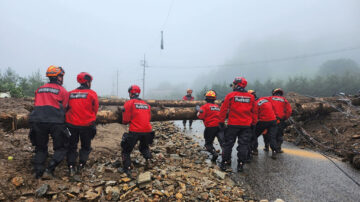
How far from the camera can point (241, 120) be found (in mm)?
4547

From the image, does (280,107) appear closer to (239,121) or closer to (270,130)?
(270,130)

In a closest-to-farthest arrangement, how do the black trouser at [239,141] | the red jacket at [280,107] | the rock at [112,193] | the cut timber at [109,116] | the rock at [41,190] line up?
1. the rock at [41,190]
2. the rock at [112,193]
3. the cut timber at [109,116]
4. the black trouser at [239,141]
5. the red jacket at [280,107]

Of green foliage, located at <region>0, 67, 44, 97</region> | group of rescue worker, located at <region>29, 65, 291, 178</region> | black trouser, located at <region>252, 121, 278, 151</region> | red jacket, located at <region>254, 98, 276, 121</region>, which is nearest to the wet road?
black trouser, located at <region>252, 121, 278, 151</region>

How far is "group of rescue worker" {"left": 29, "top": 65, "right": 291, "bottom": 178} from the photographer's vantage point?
3525 mm

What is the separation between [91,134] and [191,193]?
8.17 ft

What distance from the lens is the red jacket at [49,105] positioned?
11.3ft

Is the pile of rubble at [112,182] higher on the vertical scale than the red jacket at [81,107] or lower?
lower

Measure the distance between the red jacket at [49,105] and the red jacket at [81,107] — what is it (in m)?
0.14

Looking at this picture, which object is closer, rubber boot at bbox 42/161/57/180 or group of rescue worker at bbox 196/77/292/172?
rubber boot at bbox 42/161/57/180

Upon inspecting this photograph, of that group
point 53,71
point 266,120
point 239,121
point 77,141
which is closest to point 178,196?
point 239,121

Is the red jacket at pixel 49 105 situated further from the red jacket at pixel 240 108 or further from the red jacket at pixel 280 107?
the red jacket at pixel 280 107

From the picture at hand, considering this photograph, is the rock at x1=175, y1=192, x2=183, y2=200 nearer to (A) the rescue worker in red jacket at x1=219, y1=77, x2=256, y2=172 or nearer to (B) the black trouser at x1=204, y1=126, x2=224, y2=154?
(A) the rescue worker in red jacket at x1=219, y1=77, x2=256, y2=172

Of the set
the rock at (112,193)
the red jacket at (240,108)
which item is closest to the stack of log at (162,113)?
the red jacket at (240,108)

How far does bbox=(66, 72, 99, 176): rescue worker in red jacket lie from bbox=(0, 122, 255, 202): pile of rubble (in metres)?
0.35
